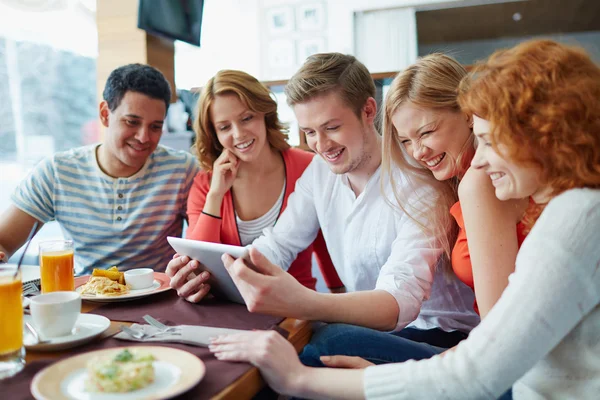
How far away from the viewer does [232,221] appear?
180cm

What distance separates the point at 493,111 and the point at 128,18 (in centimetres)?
225

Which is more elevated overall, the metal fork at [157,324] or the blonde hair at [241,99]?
the blonde hair at [241,99]

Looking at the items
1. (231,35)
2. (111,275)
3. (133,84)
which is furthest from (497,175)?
(231,35)

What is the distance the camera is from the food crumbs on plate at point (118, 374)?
2.20ft

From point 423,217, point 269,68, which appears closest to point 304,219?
point 423,217

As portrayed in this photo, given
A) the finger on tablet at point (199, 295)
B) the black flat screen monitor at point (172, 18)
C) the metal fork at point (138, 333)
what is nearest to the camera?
the metal fork at point (138, 333)

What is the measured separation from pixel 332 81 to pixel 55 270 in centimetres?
87

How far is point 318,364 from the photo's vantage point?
1.00 m

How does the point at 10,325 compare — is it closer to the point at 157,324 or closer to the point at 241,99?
the point at 157,324

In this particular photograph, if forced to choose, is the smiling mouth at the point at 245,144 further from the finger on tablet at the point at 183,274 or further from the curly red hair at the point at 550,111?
the curly red hair at the point at 550,111

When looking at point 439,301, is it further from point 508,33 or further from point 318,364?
point 508,33

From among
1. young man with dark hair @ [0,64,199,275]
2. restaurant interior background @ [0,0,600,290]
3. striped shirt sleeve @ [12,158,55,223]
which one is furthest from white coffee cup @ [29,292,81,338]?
restaurant interior background @ [0,0,600,290]

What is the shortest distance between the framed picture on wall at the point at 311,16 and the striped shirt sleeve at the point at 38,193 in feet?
13.9

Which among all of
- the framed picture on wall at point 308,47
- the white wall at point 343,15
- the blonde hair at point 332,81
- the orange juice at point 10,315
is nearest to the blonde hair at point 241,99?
the blonde hair at point 332,81
